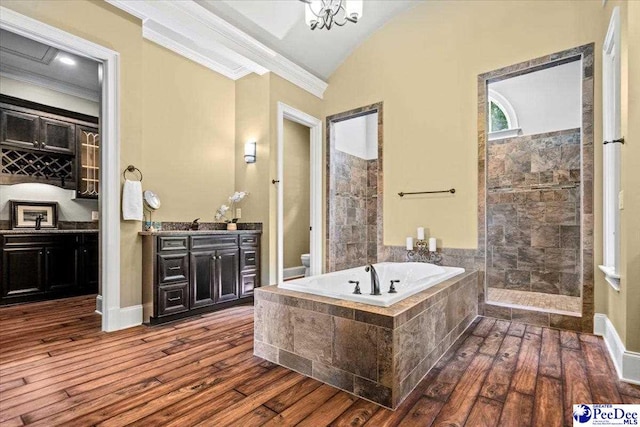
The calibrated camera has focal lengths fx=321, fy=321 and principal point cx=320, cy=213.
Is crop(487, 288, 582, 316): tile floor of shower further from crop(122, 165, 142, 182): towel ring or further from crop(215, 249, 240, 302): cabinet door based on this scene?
crop(122, 165, 142, 182): towel ring

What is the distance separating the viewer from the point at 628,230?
1973mm

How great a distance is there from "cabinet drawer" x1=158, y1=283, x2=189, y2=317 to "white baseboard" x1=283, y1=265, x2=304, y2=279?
2.30 meters

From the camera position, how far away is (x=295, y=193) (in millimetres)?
5648

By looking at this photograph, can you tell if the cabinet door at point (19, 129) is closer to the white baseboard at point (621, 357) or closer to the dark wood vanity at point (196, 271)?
the dark wood vanity at point (196, 271)

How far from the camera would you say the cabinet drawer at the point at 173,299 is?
298cm

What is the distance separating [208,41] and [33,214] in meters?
3.17

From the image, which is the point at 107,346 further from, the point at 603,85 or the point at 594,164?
the point at 603,85

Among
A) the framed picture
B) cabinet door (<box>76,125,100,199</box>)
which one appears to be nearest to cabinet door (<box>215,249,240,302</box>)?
cabinet door (<box>76,125,100,199</box>)

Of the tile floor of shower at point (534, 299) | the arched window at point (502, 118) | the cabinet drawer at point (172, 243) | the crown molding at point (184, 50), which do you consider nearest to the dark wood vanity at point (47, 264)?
the cabinet drawer at point (172, 243)

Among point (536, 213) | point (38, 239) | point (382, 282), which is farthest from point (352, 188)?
point (38, 239)

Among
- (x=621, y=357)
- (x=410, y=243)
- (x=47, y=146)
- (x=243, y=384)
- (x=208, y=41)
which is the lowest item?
(x=243, y=384)

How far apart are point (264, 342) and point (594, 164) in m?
3.09

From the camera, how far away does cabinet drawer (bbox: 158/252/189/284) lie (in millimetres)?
3000

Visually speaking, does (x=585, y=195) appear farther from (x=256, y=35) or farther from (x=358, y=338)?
(x=256, y=35)
